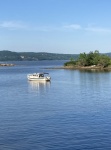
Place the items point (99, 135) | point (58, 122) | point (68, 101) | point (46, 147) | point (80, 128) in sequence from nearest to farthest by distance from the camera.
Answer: point (46, 147) → point (99, 135) → point (80, 128) → point (58, 122) → point (68, 101)

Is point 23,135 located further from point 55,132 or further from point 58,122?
point 58,122

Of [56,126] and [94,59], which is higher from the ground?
[94,59]

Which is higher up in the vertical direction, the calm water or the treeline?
the treeline

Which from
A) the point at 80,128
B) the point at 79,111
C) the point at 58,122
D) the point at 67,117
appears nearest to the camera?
the point at 80,128

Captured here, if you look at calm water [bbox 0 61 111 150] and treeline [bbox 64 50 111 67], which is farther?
treeline [bbox 64 50 111 67]

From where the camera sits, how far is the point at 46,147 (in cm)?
2805

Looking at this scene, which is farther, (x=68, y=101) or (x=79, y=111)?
(x=68, y=101)

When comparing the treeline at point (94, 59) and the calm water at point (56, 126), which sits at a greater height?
the treeline at point (94, 59)

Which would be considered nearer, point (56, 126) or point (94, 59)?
point (56, 126)

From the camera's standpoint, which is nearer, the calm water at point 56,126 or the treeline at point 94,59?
the calm water at point 56,126

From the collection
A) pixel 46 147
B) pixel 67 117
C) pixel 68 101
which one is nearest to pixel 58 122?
pixel 67 117

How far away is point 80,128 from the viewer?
33844 mm

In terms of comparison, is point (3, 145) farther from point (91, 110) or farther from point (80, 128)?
point (91, 110)

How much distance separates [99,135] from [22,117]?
11.7 m
